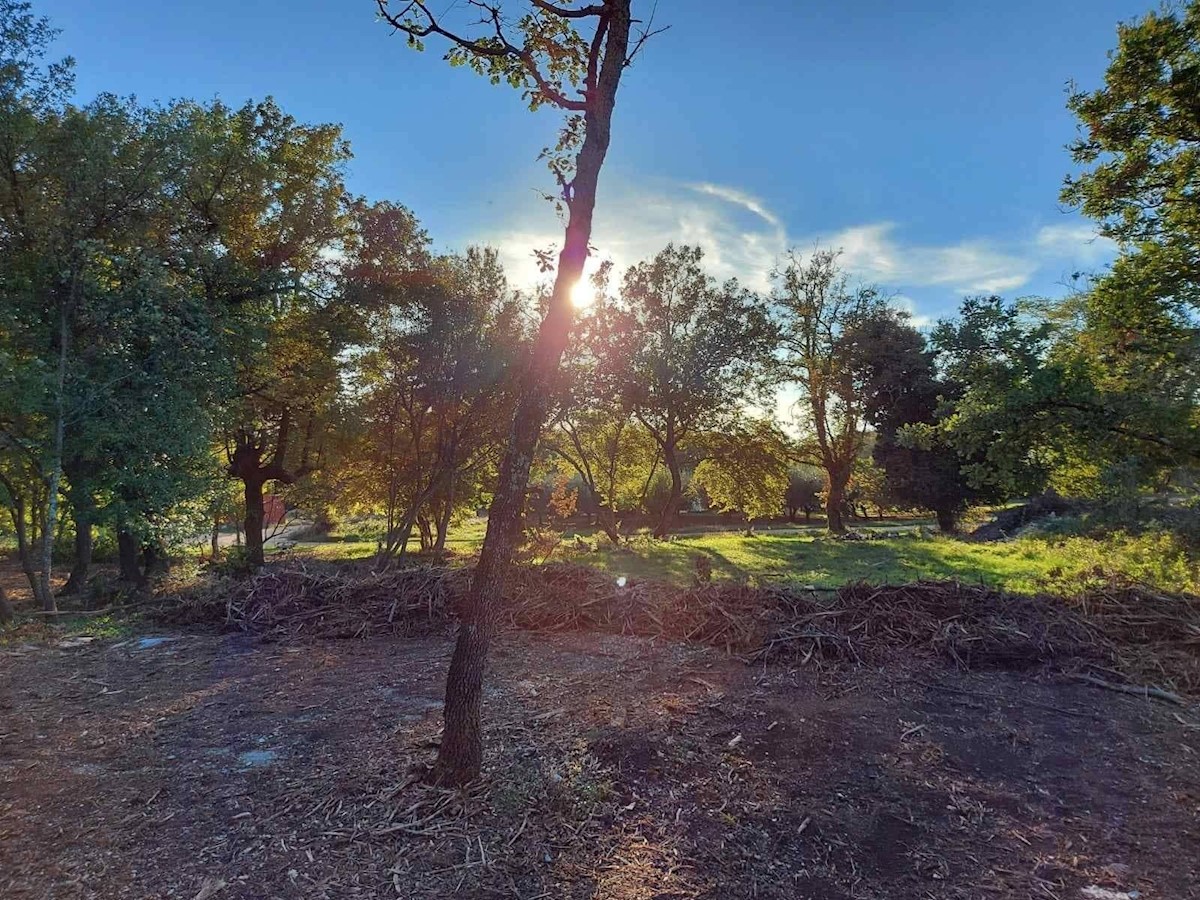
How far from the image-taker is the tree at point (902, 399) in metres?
24.4

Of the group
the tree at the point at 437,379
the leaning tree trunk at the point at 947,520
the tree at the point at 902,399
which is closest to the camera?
the tree at the point at 437,379

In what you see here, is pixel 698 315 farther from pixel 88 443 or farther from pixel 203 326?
pixel 88 443

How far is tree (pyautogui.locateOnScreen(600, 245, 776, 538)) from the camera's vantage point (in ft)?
66.4

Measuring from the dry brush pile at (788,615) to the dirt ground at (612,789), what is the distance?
52 centimetres

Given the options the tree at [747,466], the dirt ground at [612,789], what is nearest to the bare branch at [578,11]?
the dirt ground at [612,789]

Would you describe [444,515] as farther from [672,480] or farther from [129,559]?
[672,480]

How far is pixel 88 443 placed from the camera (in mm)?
9375

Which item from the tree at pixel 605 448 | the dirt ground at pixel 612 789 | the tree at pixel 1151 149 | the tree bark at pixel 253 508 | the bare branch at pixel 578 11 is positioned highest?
the tree at pixel 1151 149

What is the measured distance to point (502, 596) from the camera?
4.73m

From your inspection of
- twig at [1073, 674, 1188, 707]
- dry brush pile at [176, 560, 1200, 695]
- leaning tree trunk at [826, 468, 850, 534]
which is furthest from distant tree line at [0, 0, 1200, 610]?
leaning tree trunk at [826, 468, 850, 534]

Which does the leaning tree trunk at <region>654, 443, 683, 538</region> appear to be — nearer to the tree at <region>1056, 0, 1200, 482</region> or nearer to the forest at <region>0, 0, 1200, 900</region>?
the forest at <region>0, 0, 1200, 900</region>

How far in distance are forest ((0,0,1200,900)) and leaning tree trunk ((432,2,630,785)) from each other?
0.07ft

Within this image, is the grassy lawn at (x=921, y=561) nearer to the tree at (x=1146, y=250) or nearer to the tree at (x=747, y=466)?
the tree at (x=1146, y=250)

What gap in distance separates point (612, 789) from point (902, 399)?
25482 millimetres
